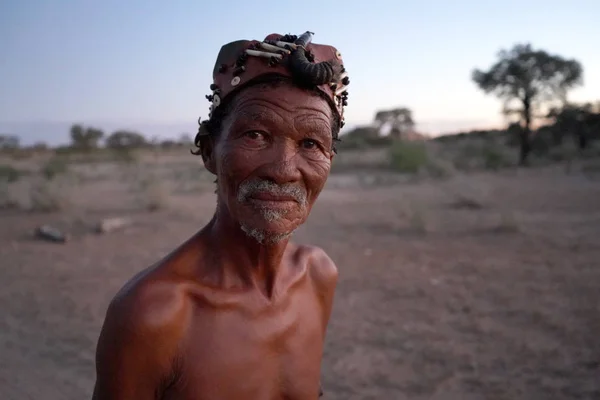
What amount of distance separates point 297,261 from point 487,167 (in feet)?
72.5

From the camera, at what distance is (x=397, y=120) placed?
5447 centimetres

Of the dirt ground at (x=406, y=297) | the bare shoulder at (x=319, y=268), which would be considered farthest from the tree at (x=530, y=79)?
the bare shoulder at (x=319, y=268)

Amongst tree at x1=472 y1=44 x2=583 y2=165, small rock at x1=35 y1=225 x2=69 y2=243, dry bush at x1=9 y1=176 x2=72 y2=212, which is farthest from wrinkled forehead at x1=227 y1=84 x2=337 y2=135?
tree at x1=472 y1=44 x2=583 y2=165

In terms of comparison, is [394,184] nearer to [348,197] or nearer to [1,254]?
[348,197]

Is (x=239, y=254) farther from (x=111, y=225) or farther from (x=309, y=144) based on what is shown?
(x=111, y=225)

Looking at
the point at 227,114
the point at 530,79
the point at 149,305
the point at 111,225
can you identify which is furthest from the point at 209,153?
the point at 530,79

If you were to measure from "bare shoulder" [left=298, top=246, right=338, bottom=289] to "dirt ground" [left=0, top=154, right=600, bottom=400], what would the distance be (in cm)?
220

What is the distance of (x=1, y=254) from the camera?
7723 millimetres

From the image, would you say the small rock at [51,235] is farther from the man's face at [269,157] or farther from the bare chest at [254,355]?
the man's face at [269,157]

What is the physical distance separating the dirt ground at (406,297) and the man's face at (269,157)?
274cm

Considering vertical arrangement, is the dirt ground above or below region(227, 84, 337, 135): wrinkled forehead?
below

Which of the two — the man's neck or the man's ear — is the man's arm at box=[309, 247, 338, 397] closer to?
the man's neck

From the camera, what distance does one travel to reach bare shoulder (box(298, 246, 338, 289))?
1.84 meters

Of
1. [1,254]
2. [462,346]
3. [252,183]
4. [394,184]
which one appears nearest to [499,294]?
[462,346]
